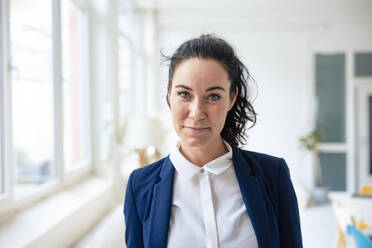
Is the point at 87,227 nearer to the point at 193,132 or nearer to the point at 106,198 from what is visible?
the point at 106,198

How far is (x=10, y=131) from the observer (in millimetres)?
1955

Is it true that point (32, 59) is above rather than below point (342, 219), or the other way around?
above

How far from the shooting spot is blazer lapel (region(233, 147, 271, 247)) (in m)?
1.03

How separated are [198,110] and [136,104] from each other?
15.9 ft

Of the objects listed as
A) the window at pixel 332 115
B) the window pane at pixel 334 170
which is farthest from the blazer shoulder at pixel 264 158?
the window pane at pixel 334 170

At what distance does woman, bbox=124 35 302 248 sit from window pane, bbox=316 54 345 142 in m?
5.70

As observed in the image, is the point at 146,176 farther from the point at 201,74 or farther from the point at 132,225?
the point at 201,74

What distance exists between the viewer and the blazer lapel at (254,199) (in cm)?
103

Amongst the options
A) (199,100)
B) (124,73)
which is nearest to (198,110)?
(199,100)

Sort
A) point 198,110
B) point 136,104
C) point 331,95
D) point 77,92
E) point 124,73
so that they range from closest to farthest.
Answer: point 198,110, point 77,92, point 124,73, point 136,104, point 331,95

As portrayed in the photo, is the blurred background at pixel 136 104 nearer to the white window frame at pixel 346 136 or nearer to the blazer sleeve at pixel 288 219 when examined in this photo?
the white window frame at pixel 346 136

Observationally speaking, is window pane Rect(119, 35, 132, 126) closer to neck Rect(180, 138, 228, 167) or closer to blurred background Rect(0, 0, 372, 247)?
blurred background Rect(0, 0, 372, 247)

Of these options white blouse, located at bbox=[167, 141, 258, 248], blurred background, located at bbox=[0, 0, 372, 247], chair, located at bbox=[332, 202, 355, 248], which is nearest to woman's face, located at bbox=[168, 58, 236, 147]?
white blouse, located at bbox=[167, 141, 258, 248]

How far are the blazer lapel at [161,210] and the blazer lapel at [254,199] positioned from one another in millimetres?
225
